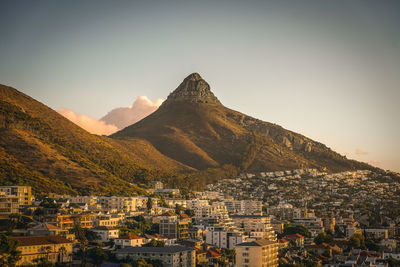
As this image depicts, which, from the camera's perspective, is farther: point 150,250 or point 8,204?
point 8,204

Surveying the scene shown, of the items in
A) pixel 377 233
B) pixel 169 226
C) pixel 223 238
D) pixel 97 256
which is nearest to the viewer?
pixel 97 256

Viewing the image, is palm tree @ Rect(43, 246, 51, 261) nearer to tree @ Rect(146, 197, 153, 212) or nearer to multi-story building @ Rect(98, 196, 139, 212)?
multi-story building @ Rect(98, 196, 139, 212)

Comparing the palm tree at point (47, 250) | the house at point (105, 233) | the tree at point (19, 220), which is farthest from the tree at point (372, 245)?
the palm tree at point (47, 250)

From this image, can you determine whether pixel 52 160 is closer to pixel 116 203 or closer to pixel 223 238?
pixel 116 203

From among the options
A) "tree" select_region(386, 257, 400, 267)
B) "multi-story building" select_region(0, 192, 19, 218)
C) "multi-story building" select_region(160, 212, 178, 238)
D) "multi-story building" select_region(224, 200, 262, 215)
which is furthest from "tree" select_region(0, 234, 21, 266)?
"multi-story building" select_region(224, 200, 262, 215)

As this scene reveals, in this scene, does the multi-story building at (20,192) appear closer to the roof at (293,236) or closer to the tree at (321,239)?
the roof at (293,236)

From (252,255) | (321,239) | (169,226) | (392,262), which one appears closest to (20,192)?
(169,226)

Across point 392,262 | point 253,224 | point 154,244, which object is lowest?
point 392,262
